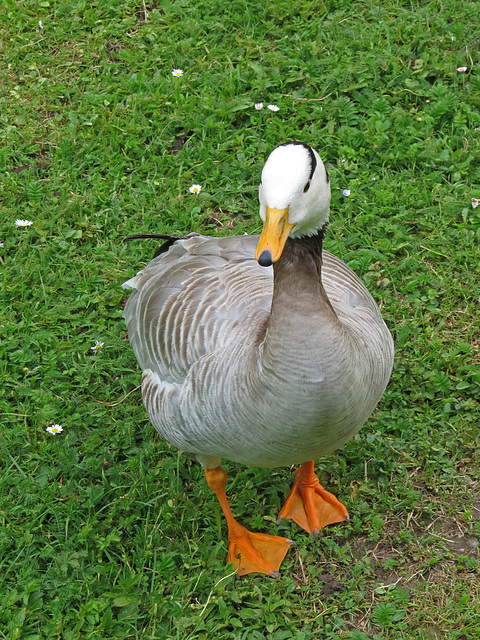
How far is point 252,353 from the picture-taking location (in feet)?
9.19

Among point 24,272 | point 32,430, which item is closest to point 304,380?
point 32,430

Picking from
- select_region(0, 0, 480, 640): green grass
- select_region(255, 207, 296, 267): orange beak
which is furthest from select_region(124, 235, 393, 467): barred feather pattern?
select_region(0, 0, 480, 640): green grass

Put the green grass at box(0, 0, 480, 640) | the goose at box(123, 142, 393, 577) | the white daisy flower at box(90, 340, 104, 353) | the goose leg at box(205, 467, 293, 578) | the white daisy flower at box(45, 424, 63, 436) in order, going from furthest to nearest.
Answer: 1. the white daisy flower at box(90, 340, 104, 353)
2. the white daisy flower at box(45, 424, 63, 436)
3. the goose leg at box(205, 467, 293, 578)
4. the green grass at box(0, 0, 480, 640)
5. the goose at box(123, 142, 393, 577)

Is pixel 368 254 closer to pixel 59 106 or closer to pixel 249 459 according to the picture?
pixel 249 459

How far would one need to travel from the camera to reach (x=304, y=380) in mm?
2586

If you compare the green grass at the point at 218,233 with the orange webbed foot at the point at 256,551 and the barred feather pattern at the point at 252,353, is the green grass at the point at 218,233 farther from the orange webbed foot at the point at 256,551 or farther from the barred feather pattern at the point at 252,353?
the barred feather pattern at the point at 252,353

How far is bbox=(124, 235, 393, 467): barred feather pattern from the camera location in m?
2.59

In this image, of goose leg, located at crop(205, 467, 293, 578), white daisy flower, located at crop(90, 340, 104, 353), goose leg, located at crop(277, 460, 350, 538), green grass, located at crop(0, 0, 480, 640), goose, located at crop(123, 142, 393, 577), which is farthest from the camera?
white daisy flower, located at crop(90, 340, 104, 353)

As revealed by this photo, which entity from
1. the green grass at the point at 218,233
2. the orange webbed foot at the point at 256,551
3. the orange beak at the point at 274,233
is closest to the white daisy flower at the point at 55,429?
the green grass at the point at 218,233

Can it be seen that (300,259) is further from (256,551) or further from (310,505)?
(256,551)

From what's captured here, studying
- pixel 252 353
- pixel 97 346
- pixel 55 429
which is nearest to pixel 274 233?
pixel 252 353

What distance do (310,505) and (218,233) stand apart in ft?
6.60

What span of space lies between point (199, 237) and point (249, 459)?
132 cm

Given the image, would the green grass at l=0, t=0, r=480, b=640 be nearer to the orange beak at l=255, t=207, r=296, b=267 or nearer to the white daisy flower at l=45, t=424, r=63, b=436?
the white daisy flower at l=45, t=424, r=63, b=436
